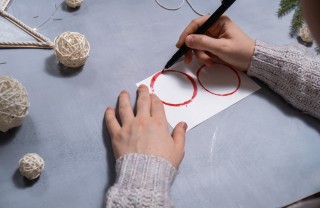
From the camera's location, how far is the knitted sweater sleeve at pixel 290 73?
68 cm

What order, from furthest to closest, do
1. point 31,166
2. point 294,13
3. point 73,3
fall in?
point 294,13 < point 73,3 < point 31,166

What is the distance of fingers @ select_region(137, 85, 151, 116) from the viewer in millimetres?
617

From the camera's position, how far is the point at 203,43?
0.68 m

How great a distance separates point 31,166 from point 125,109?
0.59 feet

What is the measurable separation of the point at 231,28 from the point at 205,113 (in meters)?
0.19

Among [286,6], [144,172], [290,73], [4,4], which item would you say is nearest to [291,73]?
[290,73]

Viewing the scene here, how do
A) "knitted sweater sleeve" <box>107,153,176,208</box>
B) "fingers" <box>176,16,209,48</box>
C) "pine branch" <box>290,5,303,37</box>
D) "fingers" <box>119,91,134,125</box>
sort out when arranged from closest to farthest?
"knitted sweater sleeve" <box>107,153,176,208</box> → "fingers" <box>119,91,134,125</box> → "fingers" <box>176,16,209,48</box> → "pine branch" <box>290,5,303,37</box>

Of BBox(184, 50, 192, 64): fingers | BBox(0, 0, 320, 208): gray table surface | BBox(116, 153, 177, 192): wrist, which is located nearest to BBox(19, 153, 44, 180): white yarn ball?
BBox(0, 0, 320, 208): gray table surface

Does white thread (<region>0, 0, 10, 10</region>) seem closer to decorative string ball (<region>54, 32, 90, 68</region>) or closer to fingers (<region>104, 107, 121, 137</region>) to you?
decorative string ball (<region>54, 32, 90, 68</region>)

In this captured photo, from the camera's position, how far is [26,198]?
521 mm

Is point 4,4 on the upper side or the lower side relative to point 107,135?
upper

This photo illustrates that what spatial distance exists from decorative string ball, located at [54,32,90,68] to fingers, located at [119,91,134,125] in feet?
0.34

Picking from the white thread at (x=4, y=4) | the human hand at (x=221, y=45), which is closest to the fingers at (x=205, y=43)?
the human hand at (x=221, y=45)

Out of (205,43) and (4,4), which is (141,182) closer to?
(205,43)
